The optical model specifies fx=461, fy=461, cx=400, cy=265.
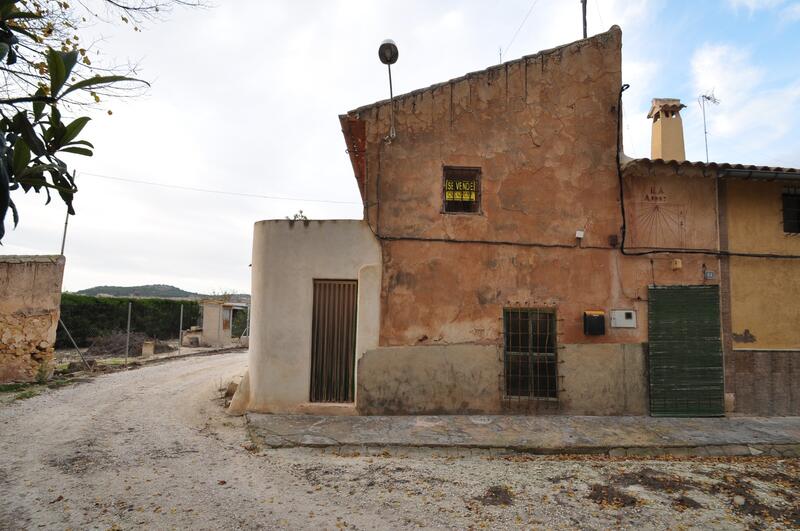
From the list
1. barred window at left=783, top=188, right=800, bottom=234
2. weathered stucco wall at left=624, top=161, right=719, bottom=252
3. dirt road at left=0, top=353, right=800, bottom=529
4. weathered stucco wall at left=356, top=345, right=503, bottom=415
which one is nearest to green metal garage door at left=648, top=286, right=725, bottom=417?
weathered stucco wall at left=624, top=161, right=719, bottom=252

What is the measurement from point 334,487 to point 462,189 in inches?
217

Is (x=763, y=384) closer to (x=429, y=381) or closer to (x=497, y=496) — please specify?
(x=429, y=381)

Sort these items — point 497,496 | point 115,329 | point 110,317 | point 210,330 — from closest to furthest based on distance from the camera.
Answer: point 497,496 → point 115,329 → point 110,317 → point 210,330

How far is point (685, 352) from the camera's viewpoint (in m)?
8.27

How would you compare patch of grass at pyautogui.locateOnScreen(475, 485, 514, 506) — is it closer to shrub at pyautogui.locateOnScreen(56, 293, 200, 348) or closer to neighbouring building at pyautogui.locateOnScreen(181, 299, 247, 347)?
shrub at pyautogui.locateOnScreen(56, 293, 200, 348)

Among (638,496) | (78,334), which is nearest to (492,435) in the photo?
(638,496)

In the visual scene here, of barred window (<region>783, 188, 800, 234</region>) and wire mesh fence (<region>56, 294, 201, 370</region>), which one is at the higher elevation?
barred window (<region>783, 188, 800, 234</region>)

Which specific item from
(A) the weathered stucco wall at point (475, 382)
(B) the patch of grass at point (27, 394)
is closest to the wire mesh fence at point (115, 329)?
(B) the patch of grass at point (27, 394)

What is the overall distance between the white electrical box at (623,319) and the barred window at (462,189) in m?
3.13

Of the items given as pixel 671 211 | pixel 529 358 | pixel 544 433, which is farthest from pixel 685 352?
pixel 544 433

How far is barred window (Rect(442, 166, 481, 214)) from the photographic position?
27.9 ft

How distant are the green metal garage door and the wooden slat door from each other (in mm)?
5355

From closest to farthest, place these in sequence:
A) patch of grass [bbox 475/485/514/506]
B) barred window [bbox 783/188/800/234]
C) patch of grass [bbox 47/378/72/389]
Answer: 1. patch of grass [bbox 475/485/514/506]
2. barred window [bbox 783/188/800/234]
3. patch of grass [bbox 47/378/72/389]

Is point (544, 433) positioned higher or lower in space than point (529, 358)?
lower
